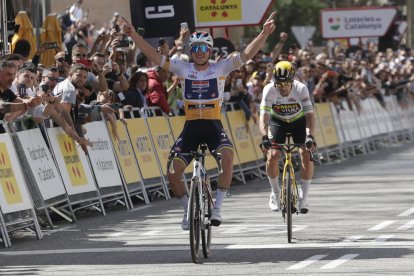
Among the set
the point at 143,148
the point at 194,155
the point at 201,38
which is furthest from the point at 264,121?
the point at 143,148

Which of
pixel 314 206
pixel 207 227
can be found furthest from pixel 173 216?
pixel 207 227

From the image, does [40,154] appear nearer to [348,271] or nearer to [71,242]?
[71,242]

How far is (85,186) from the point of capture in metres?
17.5

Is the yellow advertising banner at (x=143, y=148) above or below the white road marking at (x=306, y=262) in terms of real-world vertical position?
below

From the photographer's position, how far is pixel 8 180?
48.3 feet

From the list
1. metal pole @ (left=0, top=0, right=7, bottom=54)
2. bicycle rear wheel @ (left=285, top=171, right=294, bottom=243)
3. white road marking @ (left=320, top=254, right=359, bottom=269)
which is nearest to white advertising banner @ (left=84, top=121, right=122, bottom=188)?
metal pole @ (left=0, top=0, right=7, bottom=54)

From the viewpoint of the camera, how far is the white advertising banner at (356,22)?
138ft

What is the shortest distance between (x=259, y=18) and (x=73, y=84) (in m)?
7.90

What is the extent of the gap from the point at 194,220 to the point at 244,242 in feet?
5.70

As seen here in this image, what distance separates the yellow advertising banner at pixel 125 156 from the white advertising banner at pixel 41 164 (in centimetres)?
256

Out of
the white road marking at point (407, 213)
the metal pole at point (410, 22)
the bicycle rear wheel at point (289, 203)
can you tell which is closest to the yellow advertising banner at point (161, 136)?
the white road marking at point (407, 213)

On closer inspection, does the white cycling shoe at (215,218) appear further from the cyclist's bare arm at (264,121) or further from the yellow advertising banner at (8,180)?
the yellow advertising banner at (8,180)

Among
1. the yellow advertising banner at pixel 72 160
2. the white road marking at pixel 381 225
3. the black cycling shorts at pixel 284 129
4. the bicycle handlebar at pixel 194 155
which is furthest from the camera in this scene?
the yellow advertising banner at pixel 72 160

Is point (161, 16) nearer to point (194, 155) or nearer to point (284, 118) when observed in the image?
point (284, 118)
